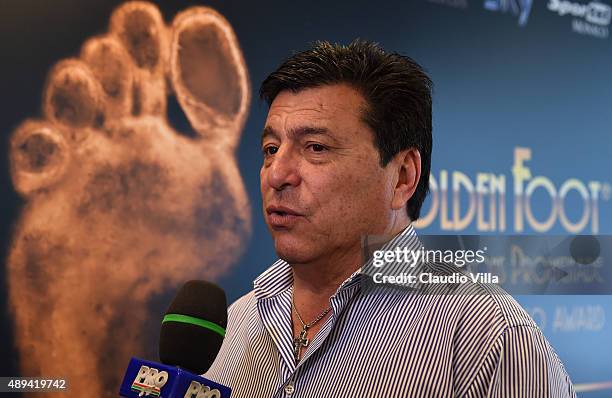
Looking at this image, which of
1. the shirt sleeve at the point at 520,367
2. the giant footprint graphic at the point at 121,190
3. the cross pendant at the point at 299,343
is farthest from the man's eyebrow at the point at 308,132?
the giant footprint graphic at the point at 121,190

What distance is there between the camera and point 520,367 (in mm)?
1096

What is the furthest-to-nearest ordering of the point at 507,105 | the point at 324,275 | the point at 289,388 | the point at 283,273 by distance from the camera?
the point at 507,105, the point at 283,273, the point at 324,275, the point at 289,388

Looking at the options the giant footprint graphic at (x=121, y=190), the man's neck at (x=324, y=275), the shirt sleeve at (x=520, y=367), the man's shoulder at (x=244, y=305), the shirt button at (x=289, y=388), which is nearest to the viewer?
the shirt sleeve at (x=520, y=367)

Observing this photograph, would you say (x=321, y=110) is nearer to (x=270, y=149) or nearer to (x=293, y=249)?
(x=270, y=149)

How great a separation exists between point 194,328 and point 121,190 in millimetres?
1779

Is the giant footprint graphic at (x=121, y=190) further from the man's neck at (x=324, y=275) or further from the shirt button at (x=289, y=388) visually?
the shirt button at (x=289, y=388)

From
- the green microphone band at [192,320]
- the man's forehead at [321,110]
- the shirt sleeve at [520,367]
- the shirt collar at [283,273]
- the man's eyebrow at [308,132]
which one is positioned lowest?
the shirt sleeve at [520,367]

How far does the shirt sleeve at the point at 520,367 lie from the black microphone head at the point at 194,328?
0.42 metres

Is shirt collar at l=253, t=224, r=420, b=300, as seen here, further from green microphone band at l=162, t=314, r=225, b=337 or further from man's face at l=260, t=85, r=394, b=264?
green microphone band at l=162, t=314, r=225, b=337

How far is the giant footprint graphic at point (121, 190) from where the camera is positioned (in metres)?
2.66

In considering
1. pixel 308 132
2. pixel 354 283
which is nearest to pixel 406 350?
pixel 354 283

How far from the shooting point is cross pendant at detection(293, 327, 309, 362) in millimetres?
1286

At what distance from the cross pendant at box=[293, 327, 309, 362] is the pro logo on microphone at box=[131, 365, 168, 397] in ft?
1.12

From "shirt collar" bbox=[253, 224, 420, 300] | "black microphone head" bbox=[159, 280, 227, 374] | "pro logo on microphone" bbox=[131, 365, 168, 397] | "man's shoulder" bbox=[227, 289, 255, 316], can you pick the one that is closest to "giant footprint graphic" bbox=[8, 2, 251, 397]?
"man's shoulder" bbox=[227, 289, 255, 316]
